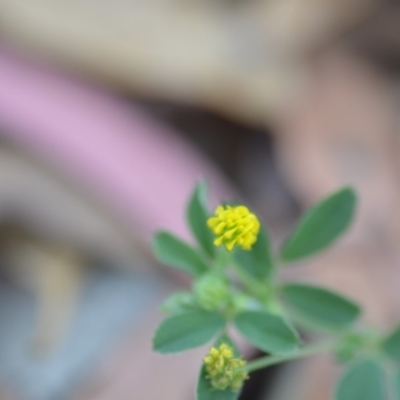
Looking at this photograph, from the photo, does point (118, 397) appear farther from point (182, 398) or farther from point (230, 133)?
point (230, 133)

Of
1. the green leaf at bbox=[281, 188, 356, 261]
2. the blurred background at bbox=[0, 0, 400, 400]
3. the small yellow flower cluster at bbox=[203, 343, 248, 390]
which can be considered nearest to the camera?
the small yellow flower cluster at bbox=[203, 343, 248, 390]

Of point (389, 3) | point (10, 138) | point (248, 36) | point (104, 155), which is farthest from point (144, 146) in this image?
point (389, 3)

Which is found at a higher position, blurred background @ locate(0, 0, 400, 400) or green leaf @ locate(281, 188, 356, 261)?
blurred background @ locate(0, 0, 400, 400)

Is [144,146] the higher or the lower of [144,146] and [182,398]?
the higher

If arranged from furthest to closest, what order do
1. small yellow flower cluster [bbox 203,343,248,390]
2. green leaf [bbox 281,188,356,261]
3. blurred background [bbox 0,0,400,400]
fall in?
blurred background [bbox 0,0,400,400] < green leaf [bbox 281,188,356,261] < small yellow flower cluster [bbox 203,343,248,390]

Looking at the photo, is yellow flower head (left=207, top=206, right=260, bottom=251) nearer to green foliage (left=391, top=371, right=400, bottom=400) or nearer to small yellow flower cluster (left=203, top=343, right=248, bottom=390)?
small yellow flower cluster (left=203, top=343, right=248, bottom=390)

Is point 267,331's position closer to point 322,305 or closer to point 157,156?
point 322,305

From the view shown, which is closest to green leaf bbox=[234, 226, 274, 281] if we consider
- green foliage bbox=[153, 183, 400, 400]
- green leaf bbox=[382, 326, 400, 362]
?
green foliage bbox=[153, 183, 400, 400]
